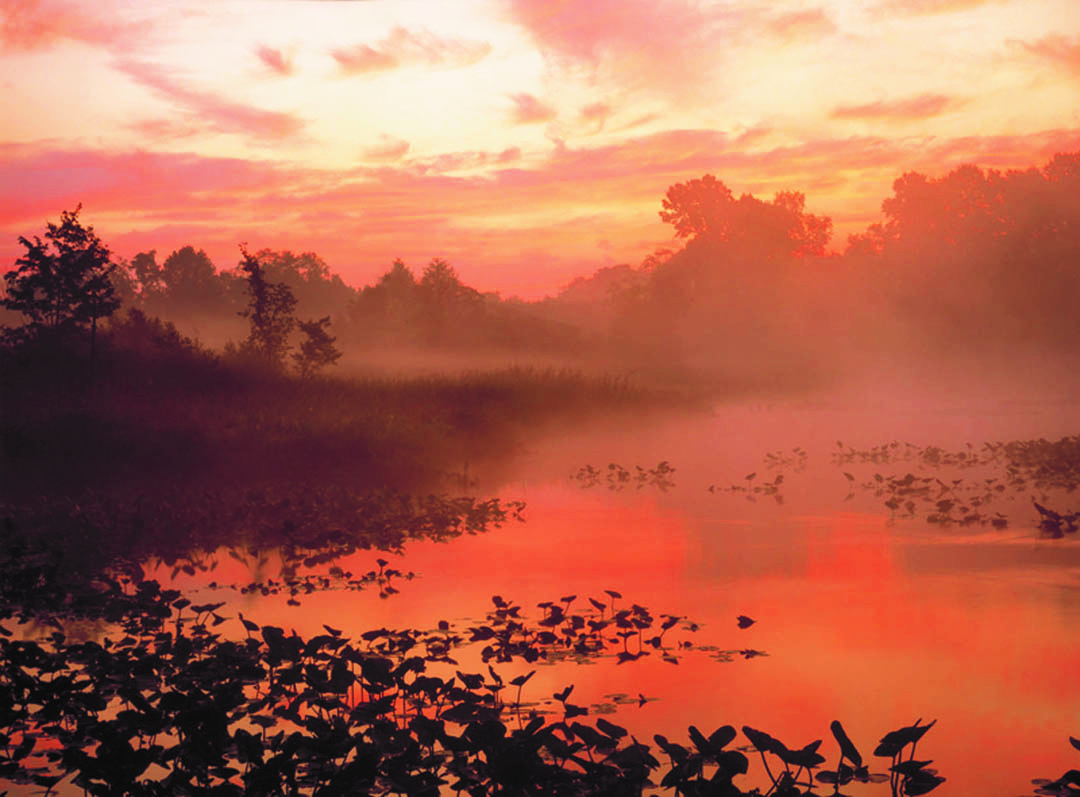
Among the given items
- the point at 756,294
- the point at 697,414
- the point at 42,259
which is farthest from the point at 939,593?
the point at 756,294

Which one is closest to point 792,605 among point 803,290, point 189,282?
point 803,290

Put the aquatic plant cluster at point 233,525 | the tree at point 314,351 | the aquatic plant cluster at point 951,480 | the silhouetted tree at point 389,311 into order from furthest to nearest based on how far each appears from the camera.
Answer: the silhouetted tree at point 389,311 < the tree at point 314,351 < the aquatic plant cluster at point 951,480 < the aquatic plant cluster at point 233,525

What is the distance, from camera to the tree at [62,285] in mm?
26781

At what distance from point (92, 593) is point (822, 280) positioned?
7425 centimetres

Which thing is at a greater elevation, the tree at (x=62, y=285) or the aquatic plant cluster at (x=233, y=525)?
the tree at (x=62, y=285)

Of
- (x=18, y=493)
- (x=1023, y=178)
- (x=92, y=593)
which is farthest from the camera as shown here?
(x=1023, y=178)

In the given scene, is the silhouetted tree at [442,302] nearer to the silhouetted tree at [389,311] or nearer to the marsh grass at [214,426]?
the silhouetted tree at [389,311]

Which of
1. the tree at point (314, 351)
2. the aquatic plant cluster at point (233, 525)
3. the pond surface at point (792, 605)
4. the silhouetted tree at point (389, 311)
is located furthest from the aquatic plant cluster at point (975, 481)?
the silhouetted tree at point (389, 311)

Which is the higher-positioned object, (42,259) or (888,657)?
(42,259)

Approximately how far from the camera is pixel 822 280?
79.4m

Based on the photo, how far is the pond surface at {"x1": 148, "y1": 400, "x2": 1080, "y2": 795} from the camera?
7.50 metres

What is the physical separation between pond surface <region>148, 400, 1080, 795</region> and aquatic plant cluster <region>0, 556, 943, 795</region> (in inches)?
26.2

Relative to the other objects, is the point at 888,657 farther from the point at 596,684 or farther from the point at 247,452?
the point at 247,452

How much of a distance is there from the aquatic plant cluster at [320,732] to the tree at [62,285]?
62.7ft
